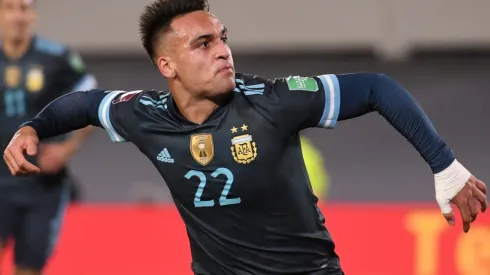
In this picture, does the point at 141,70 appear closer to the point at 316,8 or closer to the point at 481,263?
the point at 316,8

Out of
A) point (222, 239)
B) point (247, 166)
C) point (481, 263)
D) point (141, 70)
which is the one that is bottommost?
point (481, 263)

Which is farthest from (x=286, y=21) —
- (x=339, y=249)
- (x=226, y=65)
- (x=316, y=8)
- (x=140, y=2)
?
(x=226, y=65)

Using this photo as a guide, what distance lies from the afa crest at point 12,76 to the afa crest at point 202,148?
2224mm

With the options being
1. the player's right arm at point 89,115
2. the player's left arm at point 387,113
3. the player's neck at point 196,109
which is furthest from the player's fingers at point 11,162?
the player's left arm at point 387,113

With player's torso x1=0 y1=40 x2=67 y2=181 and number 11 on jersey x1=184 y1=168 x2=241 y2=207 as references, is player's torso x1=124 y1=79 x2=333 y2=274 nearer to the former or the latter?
number 11 on jersey x1=184 y1=168 x2=241 y2=207

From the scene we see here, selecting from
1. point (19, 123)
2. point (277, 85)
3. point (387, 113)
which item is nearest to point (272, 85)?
point (277, 85)

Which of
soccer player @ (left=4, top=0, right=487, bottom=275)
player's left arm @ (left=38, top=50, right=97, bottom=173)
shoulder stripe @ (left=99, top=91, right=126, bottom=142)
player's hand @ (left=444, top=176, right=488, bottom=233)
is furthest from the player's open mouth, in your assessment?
player's left arm @ (left=38, top=50, right=97, bottom=173)

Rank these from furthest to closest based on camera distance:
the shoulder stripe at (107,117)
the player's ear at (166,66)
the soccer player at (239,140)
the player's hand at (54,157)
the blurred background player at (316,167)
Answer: the blurred background player at (316,167)
the player's hand at (54,157)
the shoulder stripe at (107,117)
the player's ear at (166,66)
the soccer player at (239,140)

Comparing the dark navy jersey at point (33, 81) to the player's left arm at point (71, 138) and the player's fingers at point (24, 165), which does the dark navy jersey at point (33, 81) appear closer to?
the player's left arm at point (71, 138)

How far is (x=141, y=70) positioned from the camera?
10852 mm

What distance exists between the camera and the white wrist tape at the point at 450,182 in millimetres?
3416

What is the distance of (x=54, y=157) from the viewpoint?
18.9 ft

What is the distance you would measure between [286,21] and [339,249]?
12.8 feet

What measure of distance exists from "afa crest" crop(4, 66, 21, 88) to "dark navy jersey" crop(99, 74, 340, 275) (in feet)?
6.73
